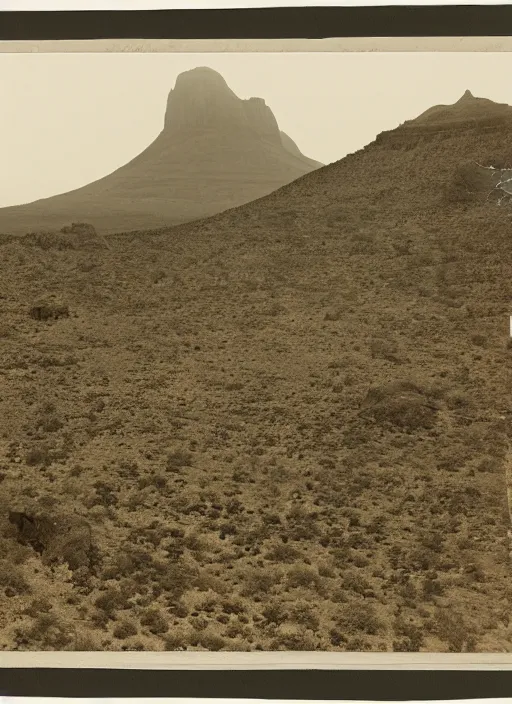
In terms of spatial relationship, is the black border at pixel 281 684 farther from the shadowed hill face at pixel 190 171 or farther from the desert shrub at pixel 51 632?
the shadowed hill face at pixel 190 171

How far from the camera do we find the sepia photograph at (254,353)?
376 inches

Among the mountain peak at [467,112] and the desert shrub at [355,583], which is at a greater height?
the mountain peak at [467,112]

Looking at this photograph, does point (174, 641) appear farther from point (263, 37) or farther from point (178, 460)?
point (263, 37)

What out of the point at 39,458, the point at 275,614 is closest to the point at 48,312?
the point at 39,458

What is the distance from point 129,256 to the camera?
12625 mm

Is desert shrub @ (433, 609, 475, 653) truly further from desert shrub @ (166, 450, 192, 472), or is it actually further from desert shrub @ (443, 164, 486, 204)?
desert shrub @ (443, 164, 486, 204)

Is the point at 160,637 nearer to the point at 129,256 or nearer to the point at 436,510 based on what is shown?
the point at 436,510

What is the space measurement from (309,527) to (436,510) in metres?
1.59

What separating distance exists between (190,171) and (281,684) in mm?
7293

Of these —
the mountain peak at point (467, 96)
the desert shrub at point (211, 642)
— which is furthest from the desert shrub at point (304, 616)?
the mountain peak at point (467, 96)

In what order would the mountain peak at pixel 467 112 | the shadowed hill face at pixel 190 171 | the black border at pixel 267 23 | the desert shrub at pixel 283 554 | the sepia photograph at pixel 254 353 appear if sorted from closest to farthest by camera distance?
the sepia photograph at pixel 254 353
the desert shrub at pixel 283 554
the black border at pixel 267 23
the mountain peak at pixel 467 112
the shadowed hill face at pixel 190 171

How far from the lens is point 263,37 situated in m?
10.1

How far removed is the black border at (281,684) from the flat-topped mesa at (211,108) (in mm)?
6851

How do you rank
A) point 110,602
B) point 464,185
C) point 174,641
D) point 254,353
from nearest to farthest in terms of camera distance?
point 174,641 → point 110,602 → point 254,353 → point 464,185
